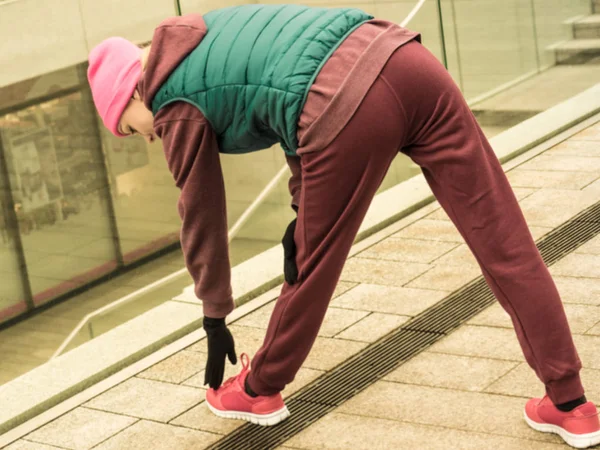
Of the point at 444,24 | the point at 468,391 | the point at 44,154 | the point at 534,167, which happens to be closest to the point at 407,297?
the point at 468,391

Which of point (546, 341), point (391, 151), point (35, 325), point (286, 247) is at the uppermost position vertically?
point (391, 151)

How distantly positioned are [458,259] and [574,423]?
1661mm

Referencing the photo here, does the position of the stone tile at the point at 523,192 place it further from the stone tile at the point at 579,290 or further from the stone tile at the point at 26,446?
the stone tile at the point at 26,446

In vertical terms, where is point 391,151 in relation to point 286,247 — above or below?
above

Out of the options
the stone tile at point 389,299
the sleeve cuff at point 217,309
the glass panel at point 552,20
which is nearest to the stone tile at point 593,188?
the stone tile at point 389,299

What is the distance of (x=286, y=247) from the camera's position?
10.1ft

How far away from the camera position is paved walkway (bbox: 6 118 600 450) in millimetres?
3250

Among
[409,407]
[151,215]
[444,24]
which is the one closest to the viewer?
[409,407]

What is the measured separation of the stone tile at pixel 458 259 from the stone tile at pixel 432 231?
0.49 feet

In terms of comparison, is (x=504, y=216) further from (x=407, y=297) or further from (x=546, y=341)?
(x=407, y=297)

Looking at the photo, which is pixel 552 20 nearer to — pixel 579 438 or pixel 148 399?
pixel 148 399

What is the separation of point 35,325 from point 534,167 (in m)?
2.67

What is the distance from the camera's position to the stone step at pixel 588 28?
8.18 m

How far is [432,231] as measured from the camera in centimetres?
499
